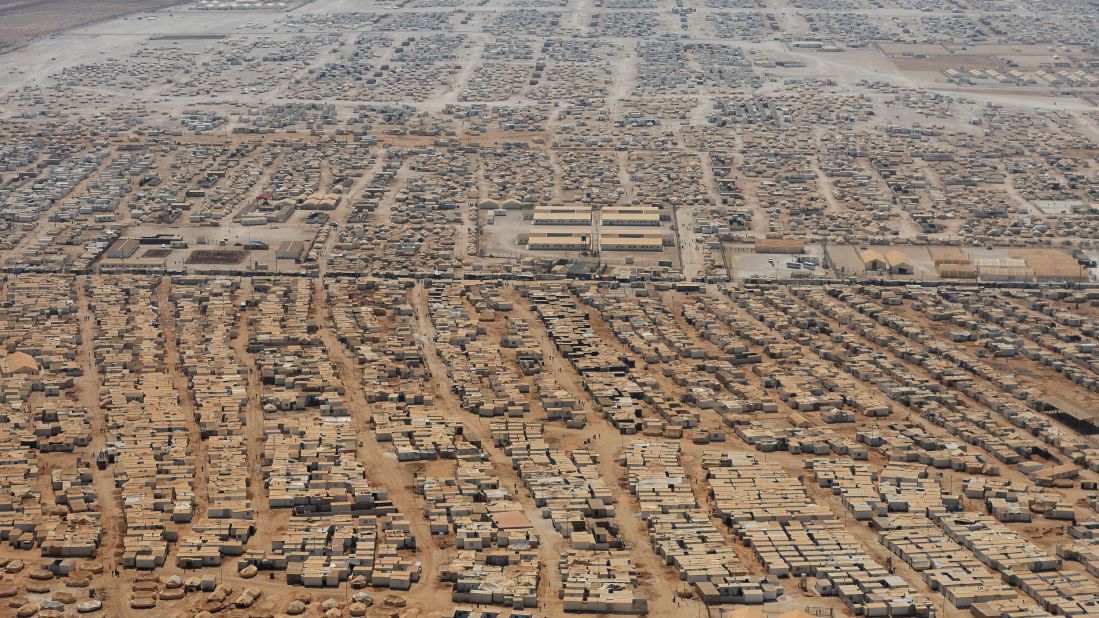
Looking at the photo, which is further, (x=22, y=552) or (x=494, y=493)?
(x=494, y=493)

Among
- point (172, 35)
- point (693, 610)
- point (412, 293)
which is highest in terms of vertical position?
point (693, 610)

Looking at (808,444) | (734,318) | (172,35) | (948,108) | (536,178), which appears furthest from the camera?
(172,35)

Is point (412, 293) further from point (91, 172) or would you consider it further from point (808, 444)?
point (91, 172)

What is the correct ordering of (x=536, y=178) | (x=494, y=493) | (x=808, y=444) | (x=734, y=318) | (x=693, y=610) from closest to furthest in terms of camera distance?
(x=693, y=610)
(x=494, y=493)
(x=808, y=444)
(x=734, y=318)
(x=536, y=178)

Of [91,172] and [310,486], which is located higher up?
[310,486]

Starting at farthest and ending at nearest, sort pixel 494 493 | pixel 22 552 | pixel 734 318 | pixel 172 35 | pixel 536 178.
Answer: pixel 172 35 < pixel 536 178 < pixel 734 318 < pixel 494 493 < pixel 22 552

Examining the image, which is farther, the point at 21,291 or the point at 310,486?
the point at 21,291

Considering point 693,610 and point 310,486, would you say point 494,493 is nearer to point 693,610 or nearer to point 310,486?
point 310,486

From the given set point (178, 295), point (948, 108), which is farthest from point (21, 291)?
point (948, 108)

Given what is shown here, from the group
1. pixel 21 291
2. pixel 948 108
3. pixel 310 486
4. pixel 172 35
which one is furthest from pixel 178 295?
pixel 172 35
